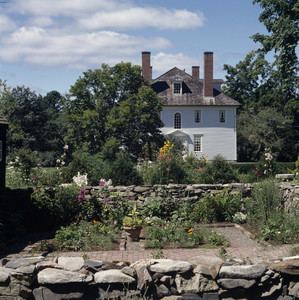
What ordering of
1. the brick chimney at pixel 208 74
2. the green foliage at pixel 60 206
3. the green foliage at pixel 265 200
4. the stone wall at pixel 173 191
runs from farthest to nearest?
the brick chimney at pixel 208 74, the stone wall at pixel 173 191, the green foliage at pixel 60 206, the green foliage at pixel 265 200

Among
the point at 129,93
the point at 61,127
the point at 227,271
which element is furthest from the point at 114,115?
the point at 227,271

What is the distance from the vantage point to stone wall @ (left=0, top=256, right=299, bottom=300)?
5289mm

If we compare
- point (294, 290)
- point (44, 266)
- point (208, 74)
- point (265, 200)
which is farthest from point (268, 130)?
point (44, 266)

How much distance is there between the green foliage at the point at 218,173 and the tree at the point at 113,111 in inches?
529

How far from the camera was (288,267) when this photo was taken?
5.57 meters

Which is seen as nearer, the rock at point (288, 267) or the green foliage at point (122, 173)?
the rock at point (288, 267)

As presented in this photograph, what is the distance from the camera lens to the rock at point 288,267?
18.2ft

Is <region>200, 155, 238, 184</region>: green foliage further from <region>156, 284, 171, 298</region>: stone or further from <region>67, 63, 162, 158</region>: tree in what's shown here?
<region>67, 63, 162, 158</region>: tree

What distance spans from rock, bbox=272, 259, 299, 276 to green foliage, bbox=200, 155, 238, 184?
272 inches

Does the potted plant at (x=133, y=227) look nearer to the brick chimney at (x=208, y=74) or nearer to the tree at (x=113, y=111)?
the tree at (x=113, y=111)

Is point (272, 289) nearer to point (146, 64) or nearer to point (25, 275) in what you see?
point (25, 275)

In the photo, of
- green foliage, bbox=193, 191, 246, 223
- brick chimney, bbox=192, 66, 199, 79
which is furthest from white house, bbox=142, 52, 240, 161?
green foliage, bbox=193, 191, 246, 223

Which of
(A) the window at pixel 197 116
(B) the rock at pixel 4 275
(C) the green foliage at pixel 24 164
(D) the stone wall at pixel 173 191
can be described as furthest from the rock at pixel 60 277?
(A) the window at pixel 197 116

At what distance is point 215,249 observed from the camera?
7113 mm
